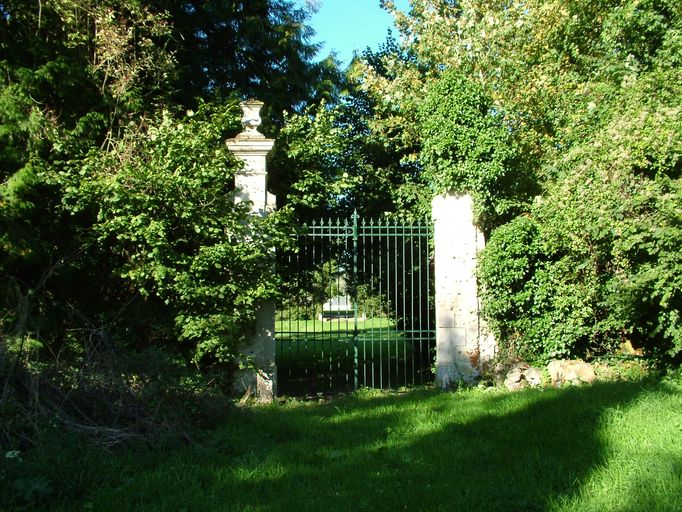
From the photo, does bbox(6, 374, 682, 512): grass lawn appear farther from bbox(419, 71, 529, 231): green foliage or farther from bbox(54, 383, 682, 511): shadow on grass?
bbox(419, 71, 529, 231): green foliage

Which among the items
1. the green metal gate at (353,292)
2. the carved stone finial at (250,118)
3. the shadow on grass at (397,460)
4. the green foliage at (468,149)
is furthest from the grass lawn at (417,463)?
the carved stone finial at (250,118)

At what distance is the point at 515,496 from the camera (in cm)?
420

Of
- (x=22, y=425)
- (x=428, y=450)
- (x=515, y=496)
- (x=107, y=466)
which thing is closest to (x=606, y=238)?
(x=428, y=450)

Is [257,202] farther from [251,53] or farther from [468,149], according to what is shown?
Result: [251,53]

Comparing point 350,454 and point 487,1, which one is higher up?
point 487,1

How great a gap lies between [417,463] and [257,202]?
4.59 meters

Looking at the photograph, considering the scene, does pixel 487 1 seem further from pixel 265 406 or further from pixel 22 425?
pixel 22 425

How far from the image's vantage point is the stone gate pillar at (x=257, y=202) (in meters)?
8.25

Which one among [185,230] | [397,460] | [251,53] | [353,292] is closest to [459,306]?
[353,292]

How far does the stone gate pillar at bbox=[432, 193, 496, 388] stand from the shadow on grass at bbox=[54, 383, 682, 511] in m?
1.48

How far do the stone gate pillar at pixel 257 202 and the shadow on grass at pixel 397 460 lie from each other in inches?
50.7

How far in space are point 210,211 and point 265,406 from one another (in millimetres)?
2679

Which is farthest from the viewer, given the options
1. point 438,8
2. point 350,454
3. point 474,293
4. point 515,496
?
point 438,8

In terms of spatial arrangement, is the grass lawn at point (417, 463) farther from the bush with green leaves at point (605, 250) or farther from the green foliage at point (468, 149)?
the green foliage at point (468, 149)
